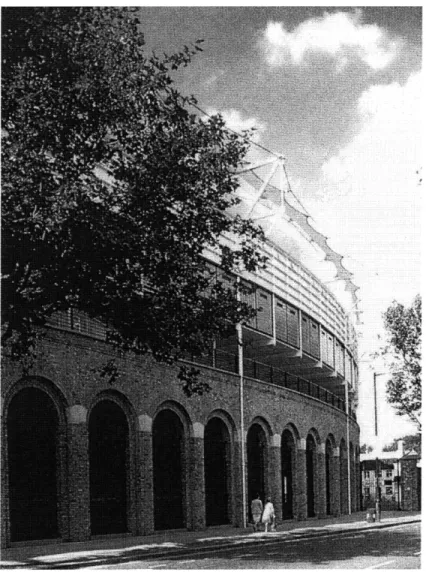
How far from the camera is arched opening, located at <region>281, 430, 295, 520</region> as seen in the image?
144 feet

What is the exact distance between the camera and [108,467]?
30953mm

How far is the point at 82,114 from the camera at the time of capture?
21281 mm

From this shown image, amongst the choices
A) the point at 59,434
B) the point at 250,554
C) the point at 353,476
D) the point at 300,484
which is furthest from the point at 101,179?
the point at 353,476

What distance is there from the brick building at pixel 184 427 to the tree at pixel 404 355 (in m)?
3.53

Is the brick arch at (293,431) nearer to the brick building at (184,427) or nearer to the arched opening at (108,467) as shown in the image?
the brick building at (184,427)

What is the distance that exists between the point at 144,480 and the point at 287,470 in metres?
13.8

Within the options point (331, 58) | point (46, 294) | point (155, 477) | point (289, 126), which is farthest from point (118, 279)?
point (155, 477)

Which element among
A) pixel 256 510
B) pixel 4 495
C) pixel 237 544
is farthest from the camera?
pixel 256 510

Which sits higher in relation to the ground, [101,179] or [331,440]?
[101,179]

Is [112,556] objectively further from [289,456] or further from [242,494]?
[289,456]

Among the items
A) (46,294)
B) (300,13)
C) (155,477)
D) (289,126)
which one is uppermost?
(300,13)

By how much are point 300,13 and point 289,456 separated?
2840 centimetres

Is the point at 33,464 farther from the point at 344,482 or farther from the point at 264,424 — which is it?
the point at 344,482

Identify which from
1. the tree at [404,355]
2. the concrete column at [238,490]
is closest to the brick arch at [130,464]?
the concrete column at [238,490]
